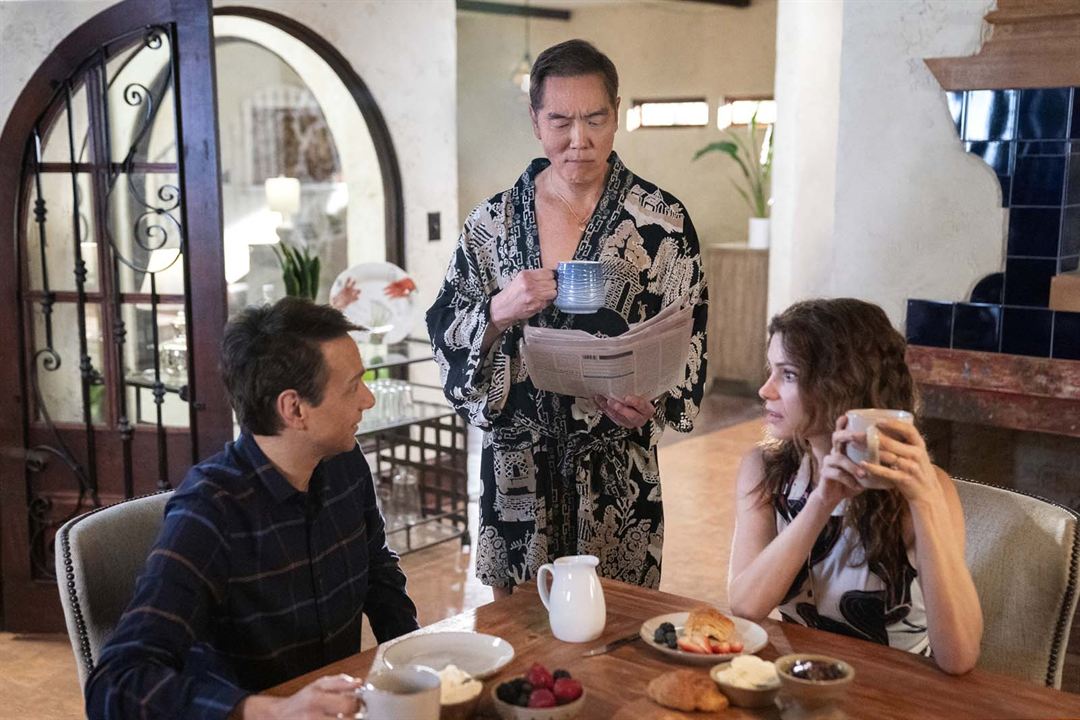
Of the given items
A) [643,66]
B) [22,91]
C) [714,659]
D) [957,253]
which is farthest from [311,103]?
[714,659]

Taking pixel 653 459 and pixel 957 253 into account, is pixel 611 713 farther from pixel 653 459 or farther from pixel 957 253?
pixel 957 253

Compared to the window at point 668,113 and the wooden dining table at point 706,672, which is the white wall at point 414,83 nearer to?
the wooden dining table at point 706,672

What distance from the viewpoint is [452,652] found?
153cm

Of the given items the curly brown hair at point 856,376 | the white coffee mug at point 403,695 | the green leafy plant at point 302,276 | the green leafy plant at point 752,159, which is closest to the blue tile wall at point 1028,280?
the curly brown hair at point 856,376

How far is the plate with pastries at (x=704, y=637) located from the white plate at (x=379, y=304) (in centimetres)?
258

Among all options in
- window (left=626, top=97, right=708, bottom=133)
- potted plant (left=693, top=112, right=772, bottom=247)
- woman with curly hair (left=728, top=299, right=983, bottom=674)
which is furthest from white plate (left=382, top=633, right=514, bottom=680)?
window (left=626, top=97, right=708, bottom=133)

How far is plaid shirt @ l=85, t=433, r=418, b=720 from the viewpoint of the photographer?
1.37 meters

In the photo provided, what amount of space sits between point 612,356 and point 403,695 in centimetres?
85

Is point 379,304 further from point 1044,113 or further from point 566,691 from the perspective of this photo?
point 566,691

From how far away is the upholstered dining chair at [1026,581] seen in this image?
68.1 inches

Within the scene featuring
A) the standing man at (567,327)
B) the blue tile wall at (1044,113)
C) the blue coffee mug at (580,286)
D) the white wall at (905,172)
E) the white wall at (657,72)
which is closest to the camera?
the blue coffee mug at (580,286)

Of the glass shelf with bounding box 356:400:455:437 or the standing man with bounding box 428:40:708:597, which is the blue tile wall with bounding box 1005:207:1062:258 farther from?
the glass shelf with bounding box 356:400:455:437

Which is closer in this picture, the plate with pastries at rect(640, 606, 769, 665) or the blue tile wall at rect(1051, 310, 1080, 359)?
the plate with pastries at rect(640, 606, 769, 665)

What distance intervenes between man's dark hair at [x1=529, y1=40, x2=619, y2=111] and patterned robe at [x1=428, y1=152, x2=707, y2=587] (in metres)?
0.16
